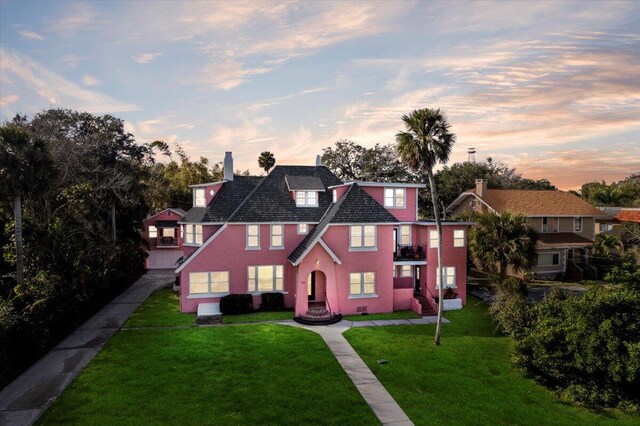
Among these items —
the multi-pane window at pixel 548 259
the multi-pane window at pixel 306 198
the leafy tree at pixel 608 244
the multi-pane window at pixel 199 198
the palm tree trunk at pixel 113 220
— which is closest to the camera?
the multi-pane window at pixel 306 198

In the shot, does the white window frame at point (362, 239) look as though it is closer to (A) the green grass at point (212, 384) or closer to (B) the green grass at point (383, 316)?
(B) the green grass at point (383, 316)

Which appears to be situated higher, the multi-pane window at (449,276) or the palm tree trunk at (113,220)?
the palm tree trunk at (113,220)

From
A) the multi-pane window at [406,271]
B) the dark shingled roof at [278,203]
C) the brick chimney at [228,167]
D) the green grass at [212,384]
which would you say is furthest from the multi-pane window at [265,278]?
the multi-pane window at [406,271]

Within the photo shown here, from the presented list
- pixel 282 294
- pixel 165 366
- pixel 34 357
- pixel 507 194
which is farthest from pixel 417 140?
pixel 507 194

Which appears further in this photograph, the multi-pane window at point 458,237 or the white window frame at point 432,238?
the multi-pane window at point 458,237

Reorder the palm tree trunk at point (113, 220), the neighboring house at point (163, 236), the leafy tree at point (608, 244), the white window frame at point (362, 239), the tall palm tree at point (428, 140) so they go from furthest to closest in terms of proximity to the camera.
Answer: the neighboring house at point (163, 236)
the leafy tree at point (608, 244)
the palm tree trunk at point (113, 220)
the white window frame at point (362, 239)
the tall palm tree at point (428, 140)

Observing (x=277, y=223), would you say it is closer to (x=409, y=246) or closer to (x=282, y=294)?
(x=282, y=294)

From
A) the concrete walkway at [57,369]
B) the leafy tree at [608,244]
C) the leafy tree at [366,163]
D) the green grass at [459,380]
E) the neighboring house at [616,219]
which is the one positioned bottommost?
the green grass at [459,380]

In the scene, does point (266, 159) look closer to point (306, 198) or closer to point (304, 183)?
point (304, 183)

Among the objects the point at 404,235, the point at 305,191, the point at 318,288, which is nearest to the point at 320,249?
the point at 318,288
